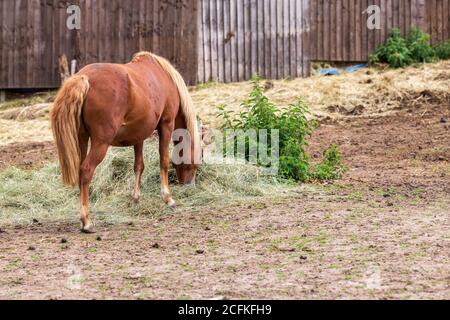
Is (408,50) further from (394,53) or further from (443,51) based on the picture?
(443,51)

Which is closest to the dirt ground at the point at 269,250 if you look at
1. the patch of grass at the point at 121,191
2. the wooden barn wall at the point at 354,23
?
the patch of grass at the point at 121,191

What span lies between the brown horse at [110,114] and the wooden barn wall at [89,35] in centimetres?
716

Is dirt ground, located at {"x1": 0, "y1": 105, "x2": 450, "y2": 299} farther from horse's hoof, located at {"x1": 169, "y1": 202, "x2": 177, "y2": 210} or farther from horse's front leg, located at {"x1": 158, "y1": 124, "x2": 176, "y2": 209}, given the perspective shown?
horse's front leg, located at {"x1": 158, "y1": 124, "x2": 176, "y2": 209}

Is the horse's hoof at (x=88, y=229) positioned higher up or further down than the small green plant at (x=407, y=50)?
further down

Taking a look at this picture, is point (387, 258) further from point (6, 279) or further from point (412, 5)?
point (412, 5)

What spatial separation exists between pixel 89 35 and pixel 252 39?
115 inches

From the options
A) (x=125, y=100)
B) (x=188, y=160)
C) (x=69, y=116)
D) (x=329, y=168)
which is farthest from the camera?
(x=329, y=168)

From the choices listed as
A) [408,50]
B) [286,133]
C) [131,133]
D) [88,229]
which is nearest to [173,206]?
[131,133]

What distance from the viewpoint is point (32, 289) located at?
6.34 meters

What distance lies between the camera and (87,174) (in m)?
8.51

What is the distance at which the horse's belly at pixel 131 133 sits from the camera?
887cm

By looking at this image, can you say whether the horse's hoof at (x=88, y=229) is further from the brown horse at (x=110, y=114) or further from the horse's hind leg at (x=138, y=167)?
the horse's hind leg at (x=138, y=167)

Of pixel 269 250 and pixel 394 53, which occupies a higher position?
pixel 394 53

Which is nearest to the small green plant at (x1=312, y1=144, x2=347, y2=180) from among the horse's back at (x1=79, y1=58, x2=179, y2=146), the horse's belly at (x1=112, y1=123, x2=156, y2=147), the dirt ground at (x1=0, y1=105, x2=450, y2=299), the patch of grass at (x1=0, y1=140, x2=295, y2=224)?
the dirt ground at (x1=0, y1=105, x2=450, y2=299)
